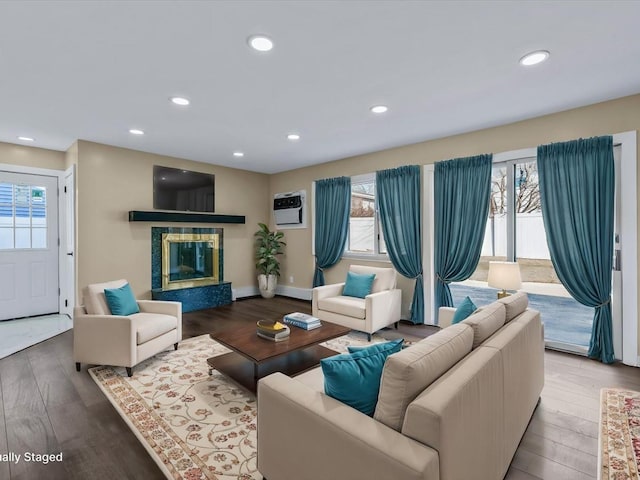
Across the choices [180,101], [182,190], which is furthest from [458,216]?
[182,190]

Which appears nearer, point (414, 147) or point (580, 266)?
point (580, 266)

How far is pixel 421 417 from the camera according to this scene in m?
1.12

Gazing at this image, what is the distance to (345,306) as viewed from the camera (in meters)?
4.07

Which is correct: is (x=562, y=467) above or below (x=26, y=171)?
below

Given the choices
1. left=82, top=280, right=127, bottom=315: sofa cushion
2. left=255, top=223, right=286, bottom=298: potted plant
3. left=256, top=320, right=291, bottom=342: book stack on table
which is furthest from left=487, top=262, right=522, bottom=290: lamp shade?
left=255, top=223, right=286, bottom=298: potted plant

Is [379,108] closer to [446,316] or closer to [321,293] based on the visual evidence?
[446,316]

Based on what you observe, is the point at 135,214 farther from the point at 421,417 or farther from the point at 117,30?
the point at 421,417

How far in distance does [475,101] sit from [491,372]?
8.83 feet

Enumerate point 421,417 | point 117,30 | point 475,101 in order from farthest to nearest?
point 475,101, point 117,30, point 421,417

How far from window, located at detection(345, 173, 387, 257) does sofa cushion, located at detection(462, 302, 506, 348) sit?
312 cm

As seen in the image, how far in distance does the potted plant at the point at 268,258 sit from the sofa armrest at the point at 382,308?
2.81 m

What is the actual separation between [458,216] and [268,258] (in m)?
3.68

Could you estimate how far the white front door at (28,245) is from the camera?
15.3 ft

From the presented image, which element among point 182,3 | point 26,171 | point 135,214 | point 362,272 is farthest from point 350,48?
point 26,171
